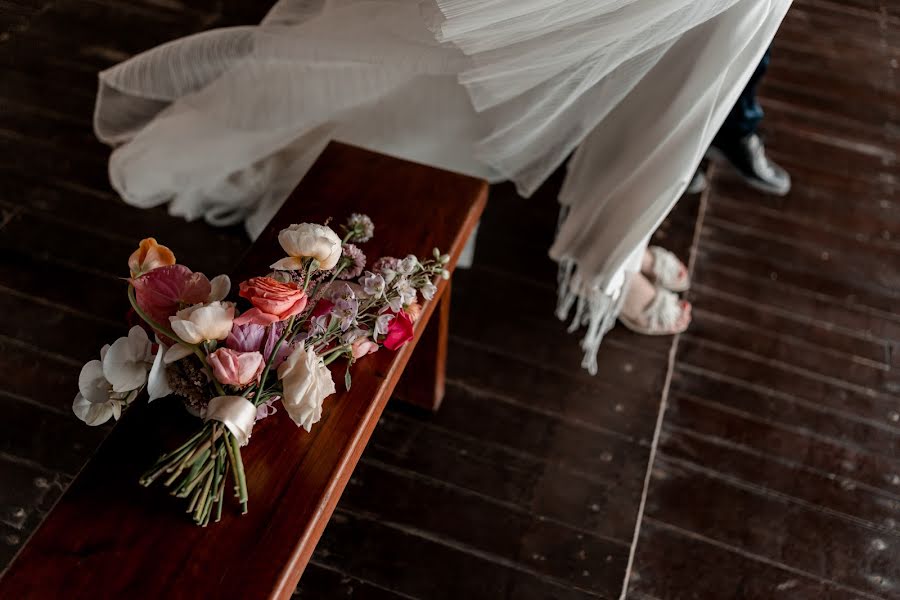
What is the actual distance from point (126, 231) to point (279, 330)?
0.98 meters

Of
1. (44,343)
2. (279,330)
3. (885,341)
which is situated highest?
(279,330)

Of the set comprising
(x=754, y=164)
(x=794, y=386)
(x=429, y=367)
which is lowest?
(x=794, y=386)

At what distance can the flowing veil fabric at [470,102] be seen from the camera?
48.1 inches

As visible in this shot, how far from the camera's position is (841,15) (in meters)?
2.76

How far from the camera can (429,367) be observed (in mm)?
1485

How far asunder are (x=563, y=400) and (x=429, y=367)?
315 mm

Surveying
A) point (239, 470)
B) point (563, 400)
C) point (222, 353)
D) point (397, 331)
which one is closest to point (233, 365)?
point (222, 353)

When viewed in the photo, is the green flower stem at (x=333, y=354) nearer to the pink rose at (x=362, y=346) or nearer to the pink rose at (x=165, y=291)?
the pink rose at (x=362, y=346)

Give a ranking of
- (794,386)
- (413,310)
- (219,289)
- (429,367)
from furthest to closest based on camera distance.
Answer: (794,386), (429,367), (413,310), (219,289)

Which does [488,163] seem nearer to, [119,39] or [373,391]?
[373,391]

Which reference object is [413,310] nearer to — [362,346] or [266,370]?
[362,346]

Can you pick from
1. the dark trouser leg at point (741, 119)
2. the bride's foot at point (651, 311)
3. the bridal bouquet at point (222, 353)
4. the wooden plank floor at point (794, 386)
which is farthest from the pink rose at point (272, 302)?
the dark trouser leg at point (741, 119)

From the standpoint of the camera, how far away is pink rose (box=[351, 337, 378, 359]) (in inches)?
41.0

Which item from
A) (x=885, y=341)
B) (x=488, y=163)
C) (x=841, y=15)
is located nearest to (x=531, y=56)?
(x=488, y=163)
